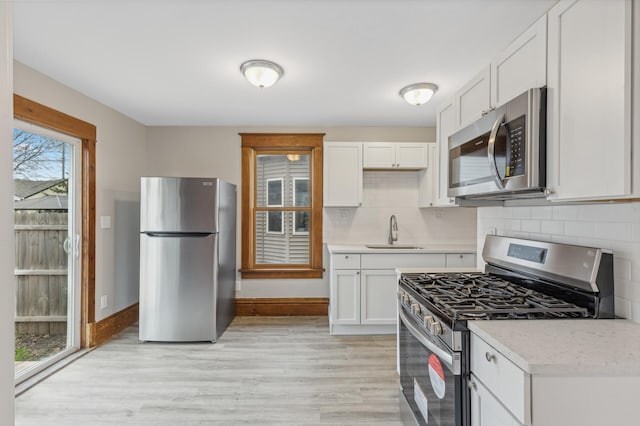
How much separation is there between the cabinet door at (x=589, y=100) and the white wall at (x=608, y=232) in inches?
11.8

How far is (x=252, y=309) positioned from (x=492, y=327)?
3.40 m

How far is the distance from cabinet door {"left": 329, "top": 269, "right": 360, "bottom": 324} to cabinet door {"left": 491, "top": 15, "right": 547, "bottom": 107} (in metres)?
2.26

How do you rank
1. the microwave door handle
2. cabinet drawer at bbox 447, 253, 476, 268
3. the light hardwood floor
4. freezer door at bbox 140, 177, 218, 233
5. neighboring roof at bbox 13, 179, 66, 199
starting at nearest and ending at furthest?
the microwave door handle, the light hardwood floor, neighboring roof at bbox 13, 179, 66, 199, freezer door at bbox 140, 177, 218, 233, cabinet drawer at bbox 447, 253, 476, 268

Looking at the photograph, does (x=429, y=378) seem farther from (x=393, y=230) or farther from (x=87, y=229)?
(x=87, y=229)

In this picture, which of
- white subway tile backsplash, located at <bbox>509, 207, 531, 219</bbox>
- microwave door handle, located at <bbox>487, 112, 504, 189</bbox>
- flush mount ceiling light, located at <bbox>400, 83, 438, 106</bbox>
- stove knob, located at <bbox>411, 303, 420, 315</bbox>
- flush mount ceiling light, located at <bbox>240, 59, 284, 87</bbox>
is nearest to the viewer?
microwave door handle, located at <bbox>487, 112, 504, 189</bbox>

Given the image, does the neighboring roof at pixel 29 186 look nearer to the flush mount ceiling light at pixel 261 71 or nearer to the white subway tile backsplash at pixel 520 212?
the flush mount ceiling light at pixel 261 71

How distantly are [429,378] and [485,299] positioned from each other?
0.44 m

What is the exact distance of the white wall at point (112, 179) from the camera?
3.08 metres

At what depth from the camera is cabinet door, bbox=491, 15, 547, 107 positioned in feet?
4.57

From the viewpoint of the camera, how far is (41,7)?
6.08 ft

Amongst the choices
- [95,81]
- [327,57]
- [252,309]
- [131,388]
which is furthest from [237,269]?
[327,57]

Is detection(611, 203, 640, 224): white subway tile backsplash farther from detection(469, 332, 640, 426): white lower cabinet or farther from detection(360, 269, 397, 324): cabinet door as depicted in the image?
detection(360, 269, 397, 324): cabinet door

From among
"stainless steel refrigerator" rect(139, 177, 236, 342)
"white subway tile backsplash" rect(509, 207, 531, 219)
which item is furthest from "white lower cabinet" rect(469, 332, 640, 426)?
"stainless steel refrigerator" rect(139, 177, 236, 342)

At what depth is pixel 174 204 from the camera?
3318 mm
